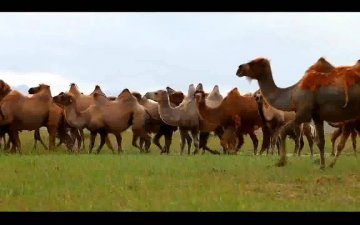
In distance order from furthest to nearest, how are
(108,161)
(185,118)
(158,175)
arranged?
(185,118), (108,161), (158,175)

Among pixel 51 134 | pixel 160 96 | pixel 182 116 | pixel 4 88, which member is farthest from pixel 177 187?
pixel 4 88

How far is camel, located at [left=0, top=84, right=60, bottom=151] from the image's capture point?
21.6 m

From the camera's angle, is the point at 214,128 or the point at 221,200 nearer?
the point at 221,200

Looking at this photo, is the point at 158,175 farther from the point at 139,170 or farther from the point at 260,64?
the point at 260,64

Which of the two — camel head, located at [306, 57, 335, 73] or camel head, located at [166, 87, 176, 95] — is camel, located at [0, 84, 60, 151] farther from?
camel head, located at [306, 57, 335, 73]

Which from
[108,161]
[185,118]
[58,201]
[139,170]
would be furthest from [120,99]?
[58,201]

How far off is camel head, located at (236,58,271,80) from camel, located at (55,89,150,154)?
9.21 m

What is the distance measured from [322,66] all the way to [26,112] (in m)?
11.4

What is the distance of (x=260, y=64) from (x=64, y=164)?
4972 millimetres

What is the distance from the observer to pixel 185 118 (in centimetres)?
2247

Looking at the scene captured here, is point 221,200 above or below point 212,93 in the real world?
below

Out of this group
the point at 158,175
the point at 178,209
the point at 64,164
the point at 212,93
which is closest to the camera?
the point at 178,209

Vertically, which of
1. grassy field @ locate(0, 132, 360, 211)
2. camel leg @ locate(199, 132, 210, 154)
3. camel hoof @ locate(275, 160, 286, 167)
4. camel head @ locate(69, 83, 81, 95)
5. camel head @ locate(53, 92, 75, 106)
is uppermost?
camel head @ locate(69, 83, 81, 95)

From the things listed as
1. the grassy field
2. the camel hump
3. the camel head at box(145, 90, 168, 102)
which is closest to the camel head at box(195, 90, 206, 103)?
the camel head at box(145, 90, 168, 102)
